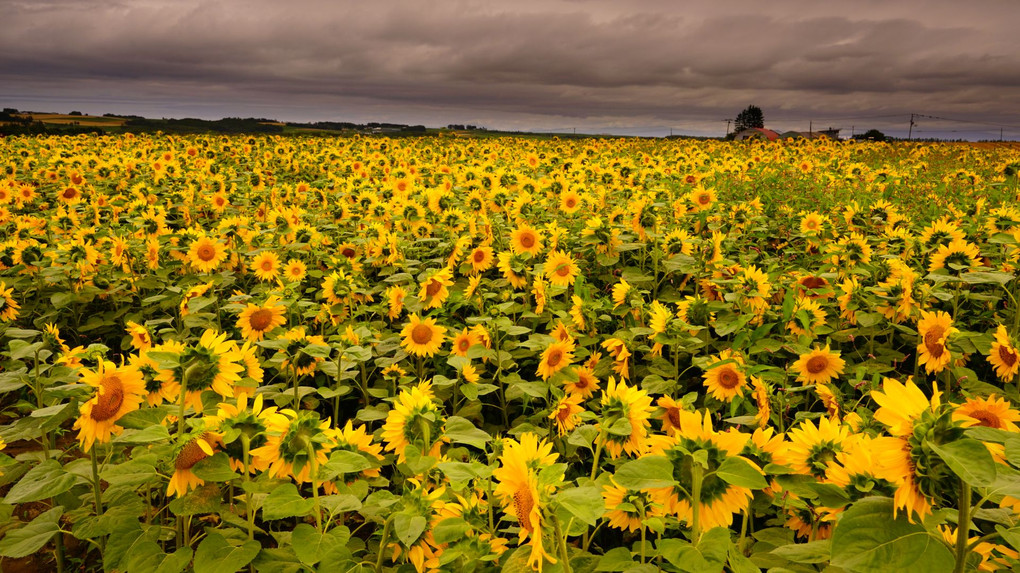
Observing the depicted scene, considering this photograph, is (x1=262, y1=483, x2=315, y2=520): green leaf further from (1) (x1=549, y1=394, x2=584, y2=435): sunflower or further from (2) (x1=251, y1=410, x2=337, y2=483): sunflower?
(1) (x1=549, y1=394, x2=584, y2=435): sunflower

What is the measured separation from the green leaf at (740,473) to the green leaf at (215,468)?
4.39 feet

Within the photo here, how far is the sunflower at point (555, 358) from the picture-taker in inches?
107

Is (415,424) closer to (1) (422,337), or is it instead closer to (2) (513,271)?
(1) (422,337)

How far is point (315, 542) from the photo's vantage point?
158 cm

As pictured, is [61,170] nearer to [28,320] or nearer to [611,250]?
[28,320]

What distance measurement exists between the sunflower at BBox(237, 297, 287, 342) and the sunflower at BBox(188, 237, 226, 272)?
1.60 meters

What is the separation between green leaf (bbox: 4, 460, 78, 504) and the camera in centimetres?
177

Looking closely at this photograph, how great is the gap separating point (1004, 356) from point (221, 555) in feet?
11.1

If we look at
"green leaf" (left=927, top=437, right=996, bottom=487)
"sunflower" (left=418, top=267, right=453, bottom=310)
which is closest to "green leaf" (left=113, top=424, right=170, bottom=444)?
"green leaf" (left=927, top=437, right=996, bottom=487)

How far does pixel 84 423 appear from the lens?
1.85 metres

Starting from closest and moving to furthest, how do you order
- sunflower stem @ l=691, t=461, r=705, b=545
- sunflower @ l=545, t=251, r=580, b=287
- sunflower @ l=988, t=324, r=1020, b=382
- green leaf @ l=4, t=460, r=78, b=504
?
sunflower stem @ l=691, t=461, r=705, b=545 → green leaf @ l=4, t=460, r=78, b=504 → sunflower @ l=988, t=324, r=1020, b=382 → sunflower @ l=545, t=251, r=580, b=287

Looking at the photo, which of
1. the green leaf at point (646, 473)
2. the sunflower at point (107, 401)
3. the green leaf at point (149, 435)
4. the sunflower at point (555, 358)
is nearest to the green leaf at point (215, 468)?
the green leaf at point (149, 435)

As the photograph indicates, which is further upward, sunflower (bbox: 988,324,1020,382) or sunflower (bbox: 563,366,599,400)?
sunflower (bbox: 988,324,1020,382)

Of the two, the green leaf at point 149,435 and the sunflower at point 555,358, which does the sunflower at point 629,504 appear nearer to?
the sunflower at point 555,358
